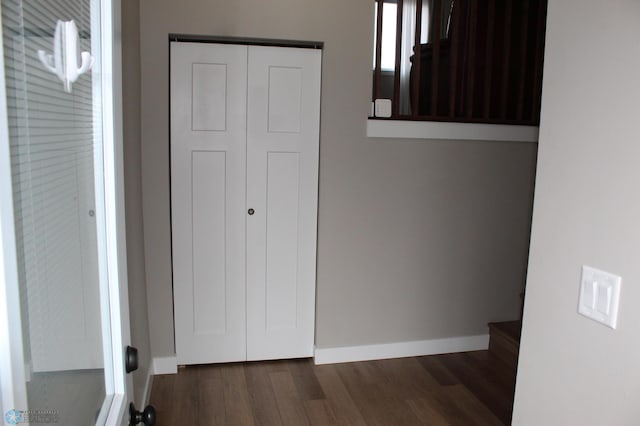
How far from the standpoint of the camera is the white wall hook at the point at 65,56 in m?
0.68

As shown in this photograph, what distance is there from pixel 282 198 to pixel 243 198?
0.24 meters

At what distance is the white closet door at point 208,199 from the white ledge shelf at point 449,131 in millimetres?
869

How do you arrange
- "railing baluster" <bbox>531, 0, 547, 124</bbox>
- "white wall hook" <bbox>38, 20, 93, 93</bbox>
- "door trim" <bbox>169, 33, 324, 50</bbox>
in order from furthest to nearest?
"railing baluster" <bbox>531, 0, 547, 124</bbox>, "door trim" <bbox>169, 33, 324, 50</bbox>, "white wall hook" <bbox>38, 20, 93, 93</bbox>

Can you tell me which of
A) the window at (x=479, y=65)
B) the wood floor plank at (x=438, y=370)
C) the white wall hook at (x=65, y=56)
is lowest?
the wood floor plank at (x=438, y=370)

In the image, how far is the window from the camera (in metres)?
3.14

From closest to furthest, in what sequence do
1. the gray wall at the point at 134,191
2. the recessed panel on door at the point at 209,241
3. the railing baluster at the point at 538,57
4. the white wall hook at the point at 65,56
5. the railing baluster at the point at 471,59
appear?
the white wall hook at the point at 65,56
the gray wall at the point at 134,191
the recessed panel on door at the point at 209,241
the railing baluster at the point at 471,59
the railing baluster at the point at 538,57

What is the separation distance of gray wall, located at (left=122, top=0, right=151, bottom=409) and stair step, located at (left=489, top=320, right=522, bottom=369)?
2.25m

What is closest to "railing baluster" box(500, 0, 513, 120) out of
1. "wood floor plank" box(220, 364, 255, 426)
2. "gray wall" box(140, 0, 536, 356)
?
"gray wall" box(140, 0, 536, 356)

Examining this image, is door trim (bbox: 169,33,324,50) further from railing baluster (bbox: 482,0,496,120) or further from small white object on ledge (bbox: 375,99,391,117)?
railing baluster (bbox: 482,0,496,120)

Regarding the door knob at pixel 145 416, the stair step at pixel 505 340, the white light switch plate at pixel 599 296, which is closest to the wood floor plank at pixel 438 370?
the stair step at pixel 505 340

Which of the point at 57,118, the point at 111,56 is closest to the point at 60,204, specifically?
the point at 57,118

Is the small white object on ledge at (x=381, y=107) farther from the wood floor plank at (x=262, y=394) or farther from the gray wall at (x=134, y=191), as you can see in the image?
the wood floor plank at (x=262, y=394)

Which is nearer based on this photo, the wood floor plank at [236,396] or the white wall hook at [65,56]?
the white wall hook at [65,56]

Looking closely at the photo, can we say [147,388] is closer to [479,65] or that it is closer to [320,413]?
Result: [320,413]
